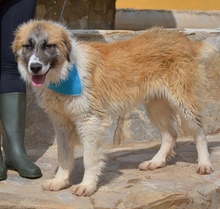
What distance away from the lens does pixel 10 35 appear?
5008 millimetres

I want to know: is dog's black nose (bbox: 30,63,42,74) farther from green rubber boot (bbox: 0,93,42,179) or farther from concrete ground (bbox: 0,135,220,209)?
concrete ground (bbox: 0,135,220,209)

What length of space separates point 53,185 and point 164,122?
1275 mm

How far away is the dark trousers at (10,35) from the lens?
4949 mm

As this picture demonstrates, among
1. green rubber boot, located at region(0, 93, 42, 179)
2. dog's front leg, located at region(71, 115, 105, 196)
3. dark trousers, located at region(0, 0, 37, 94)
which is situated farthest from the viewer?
green rubber boot, located at region(0, 93, 42, 179)

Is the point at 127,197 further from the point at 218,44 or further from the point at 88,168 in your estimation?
the point at 218,44

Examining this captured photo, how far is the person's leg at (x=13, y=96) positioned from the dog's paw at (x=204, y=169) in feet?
4.23

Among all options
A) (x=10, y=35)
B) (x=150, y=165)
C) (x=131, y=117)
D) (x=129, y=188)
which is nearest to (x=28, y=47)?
(x=10, y=35)

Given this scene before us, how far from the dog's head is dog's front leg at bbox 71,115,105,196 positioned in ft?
1.31

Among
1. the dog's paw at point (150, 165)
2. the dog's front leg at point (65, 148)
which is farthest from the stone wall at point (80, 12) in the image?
the dog's front leg at point (65, 148)

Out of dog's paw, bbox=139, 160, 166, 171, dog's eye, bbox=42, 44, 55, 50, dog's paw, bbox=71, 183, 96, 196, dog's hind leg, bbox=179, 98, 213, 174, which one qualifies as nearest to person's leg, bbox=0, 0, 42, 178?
dog's paw, bbox=71, 183, 96, 196

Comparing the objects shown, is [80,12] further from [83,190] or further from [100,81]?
[83,190]

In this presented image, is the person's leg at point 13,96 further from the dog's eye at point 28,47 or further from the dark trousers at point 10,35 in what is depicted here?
the dog's eye at point 28,47

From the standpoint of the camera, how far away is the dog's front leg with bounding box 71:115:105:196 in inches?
183

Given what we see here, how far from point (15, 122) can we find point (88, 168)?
32.3 inches
